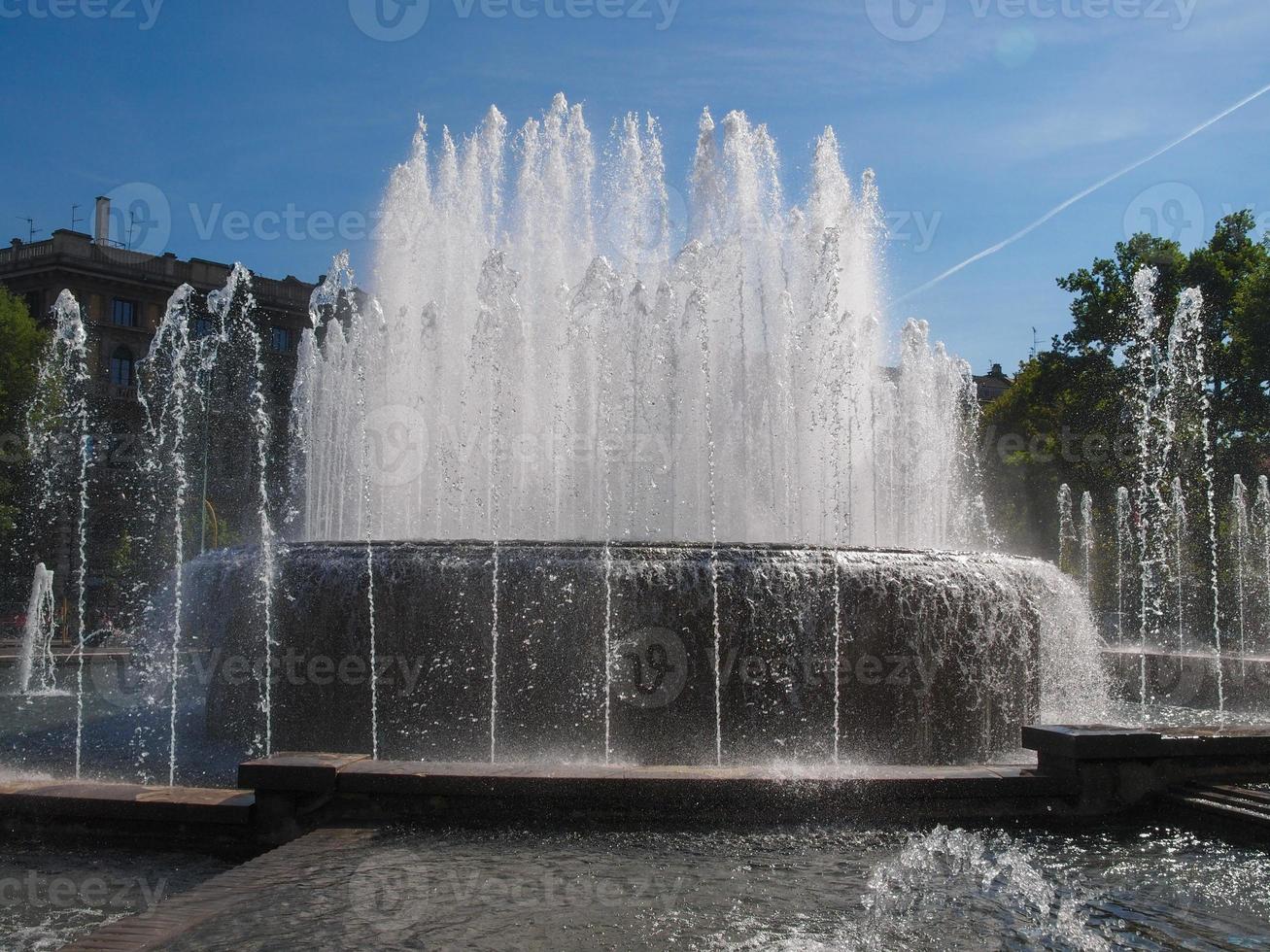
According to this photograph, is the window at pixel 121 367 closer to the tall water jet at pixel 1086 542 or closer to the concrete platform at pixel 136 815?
the tall water jet at pixel 1086 542

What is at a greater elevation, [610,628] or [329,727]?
[610,628]

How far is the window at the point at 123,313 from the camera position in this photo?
46438 mm

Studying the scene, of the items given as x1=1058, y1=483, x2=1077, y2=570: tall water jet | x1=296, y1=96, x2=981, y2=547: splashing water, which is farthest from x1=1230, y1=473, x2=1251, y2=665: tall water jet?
x1=296, y1=96, x2=981, y2=547: splashing water

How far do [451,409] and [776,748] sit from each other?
420 inches

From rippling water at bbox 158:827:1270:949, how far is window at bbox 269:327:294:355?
49378 mm

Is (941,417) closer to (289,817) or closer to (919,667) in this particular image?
(919,667)

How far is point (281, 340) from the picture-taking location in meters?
52.6

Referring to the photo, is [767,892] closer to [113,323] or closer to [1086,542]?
[1086,542]

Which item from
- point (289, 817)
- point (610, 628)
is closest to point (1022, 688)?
point (610, 628)

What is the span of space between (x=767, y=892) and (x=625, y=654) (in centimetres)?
407

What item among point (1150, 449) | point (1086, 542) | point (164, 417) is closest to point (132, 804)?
point (1086, 542)

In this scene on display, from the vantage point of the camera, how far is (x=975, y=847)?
609 cm

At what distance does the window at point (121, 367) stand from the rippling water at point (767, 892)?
4577 cm

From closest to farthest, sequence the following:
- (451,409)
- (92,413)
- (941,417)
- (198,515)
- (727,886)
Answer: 1. (727,886)
2. (451,409)
3. (941,417)
4. (198,515)
5. (92,413)
